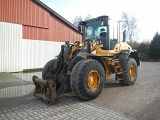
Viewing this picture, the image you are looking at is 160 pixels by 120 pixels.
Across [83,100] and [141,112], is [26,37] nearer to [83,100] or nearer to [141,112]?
[83,100]

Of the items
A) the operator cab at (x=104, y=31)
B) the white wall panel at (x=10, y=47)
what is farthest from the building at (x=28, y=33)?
the operator cab at (x=104, y=31)

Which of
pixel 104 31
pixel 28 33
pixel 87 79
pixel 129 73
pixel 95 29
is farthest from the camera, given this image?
pixel 28 33

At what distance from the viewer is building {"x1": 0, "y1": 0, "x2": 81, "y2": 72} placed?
13.7m

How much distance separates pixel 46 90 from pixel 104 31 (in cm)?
341

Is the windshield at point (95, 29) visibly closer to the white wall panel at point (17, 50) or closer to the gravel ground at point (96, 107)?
the gravel ground at point (96, 107)

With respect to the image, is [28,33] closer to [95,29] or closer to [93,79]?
[95,29]

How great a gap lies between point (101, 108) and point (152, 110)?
1.41 m

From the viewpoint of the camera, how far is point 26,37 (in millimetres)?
14977

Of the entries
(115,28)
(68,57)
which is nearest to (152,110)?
(68,57)

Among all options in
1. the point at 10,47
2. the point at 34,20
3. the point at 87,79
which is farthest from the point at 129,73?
the point at 34,20

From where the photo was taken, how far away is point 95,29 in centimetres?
878

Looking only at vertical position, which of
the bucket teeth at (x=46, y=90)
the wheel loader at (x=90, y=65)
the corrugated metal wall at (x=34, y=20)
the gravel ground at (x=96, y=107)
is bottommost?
the gravel ground at (x=96, y=107)

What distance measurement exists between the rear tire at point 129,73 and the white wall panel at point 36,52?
26.1ft

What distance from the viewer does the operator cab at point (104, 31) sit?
8.33 meters
